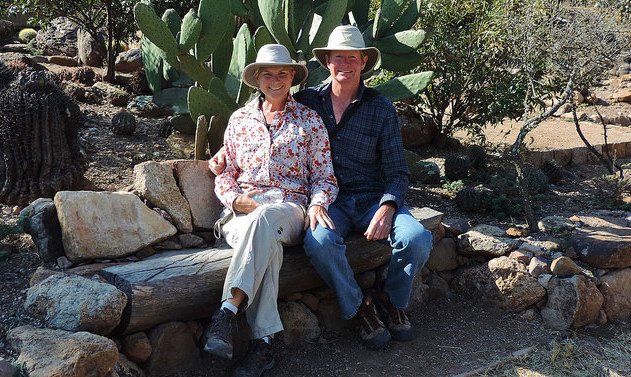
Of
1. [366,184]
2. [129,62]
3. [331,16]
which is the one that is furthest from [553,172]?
[129,62]

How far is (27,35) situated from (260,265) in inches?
505

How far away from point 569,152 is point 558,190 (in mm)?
1350

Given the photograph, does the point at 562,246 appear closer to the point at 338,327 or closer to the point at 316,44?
the point at 338,327

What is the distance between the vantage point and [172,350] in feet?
10.8

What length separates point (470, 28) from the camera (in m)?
6.60

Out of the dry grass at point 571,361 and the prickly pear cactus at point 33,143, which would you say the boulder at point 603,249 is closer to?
the dry grass at point 571,361

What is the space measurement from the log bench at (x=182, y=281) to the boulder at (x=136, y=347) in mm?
41

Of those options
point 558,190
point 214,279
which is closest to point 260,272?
point 214,279

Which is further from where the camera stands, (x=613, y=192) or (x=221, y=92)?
(x=613, y=192)

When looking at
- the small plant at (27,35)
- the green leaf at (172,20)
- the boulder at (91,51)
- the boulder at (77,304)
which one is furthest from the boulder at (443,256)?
the small plant at (27,35)

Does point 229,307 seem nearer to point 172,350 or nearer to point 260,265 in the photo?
point 260,265

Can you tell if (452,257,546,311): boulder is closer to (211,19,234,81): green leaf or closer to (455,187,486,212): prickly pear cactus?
(455,187,486,212): prickly pear cactus

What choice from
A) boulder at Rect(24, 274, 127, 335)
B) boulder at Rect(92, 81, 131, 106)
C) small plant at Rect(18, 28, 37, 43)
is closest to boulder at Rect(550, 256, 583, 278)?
boulder at Rect(24, 274, 127, 335)

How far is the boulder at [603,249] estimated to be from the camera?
442 cm
